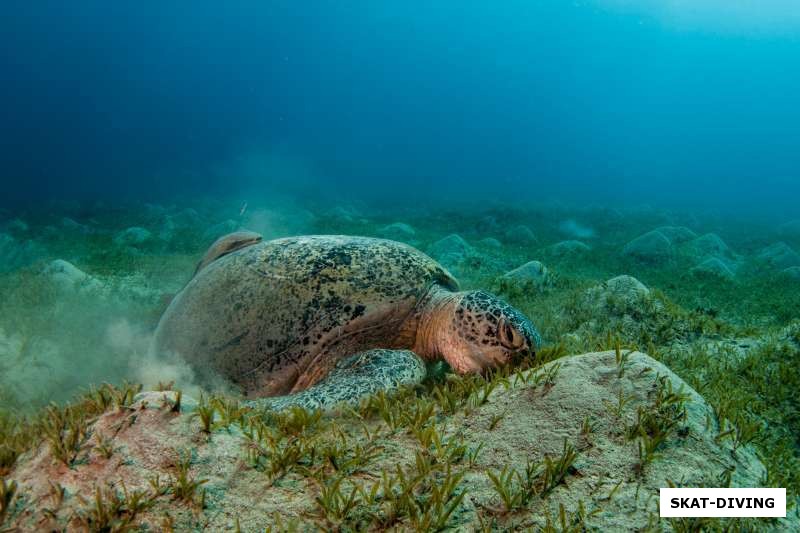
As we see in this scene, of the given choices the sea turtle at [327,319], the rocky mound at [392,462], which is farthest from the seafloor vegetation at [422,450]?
the sea turtle at [327,319]

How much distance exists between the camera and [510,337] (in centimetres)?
276

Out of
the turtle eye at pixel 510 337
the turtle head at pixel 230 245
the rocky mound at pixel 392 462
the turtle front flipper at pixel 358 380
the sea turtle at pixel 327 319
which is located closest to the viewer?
the rocky mound at pixel 392 462

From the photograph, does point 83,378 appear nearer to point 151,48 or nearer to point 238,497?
point 238,497

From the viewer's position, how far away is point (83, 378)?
3752 millimetres

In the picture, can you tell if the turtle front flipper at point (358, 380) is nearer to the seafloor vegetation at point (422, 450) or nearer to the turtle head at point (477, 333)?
the seafloor vegetation at point (422, 450)

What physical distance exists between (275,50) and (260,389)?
151361 mm

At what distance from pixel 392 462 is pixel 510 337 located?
1.32 m

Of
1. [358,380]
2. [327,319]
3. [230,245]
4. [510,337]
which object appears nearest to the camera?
[358,380]

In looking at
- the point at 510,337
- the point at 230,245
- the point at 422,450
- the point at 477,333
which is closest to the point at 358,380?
the point at 422,450

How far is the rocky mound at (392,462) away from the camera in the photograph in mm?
1443

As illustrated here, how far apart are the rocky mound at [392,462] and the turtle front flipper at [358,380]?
0.20 m

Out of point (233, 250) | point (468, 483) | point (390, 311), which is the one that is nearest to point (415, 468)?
point (468, 483)

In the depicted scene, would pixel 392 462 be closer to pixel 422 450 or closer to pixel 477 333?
pixel 422 450

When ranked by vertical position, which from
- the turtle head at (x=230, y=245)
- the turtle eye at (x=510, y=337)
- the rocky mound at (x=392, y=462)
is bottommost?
the rocky mound at (x=392, y=462)
